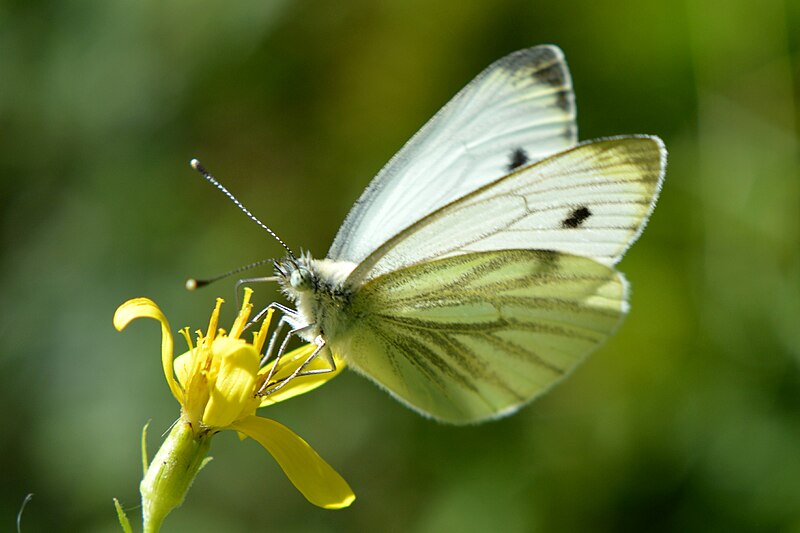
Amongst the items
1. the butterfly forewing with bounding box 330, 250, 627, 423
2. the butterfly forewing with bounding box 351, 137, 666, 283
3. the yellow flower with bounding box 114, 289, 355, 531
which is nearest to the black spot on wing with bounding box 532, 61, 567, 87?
the butterfly forewing with bounding box 351, 137, 666, 283

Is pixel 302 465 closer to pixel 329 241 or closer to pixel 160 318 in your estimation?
pixel 160 318

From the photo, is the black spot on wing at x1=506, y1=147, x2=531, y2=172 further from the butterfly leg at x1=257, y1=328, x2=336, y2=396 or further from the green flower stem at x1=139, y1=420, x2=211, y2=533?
the green flower stem at x1=139, y1=420, x2=211, y2=533

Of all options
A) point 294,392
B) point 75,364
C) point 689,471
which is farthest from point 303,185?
point 689,471

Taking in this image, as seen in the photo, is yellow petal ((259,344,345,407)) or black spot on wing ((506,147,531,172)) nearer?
yellow petal ((259,344,345,407))

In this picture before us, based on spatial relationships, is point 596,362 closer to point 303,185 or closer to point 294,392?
point 303,185

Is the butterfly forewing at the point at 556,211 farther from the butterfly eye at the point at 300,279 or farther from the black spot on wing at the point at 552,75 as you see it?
the black spot on wing at the point at 552,75

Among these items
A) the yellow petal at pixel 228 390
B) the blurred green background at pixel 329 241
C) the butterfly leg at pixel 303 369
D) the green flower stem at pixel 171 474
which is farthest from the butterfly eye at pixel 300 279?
the blurred green background at pixel 329 241

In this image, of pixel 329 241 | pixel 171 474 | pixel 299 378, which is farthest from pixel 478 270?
pixel 329 241
